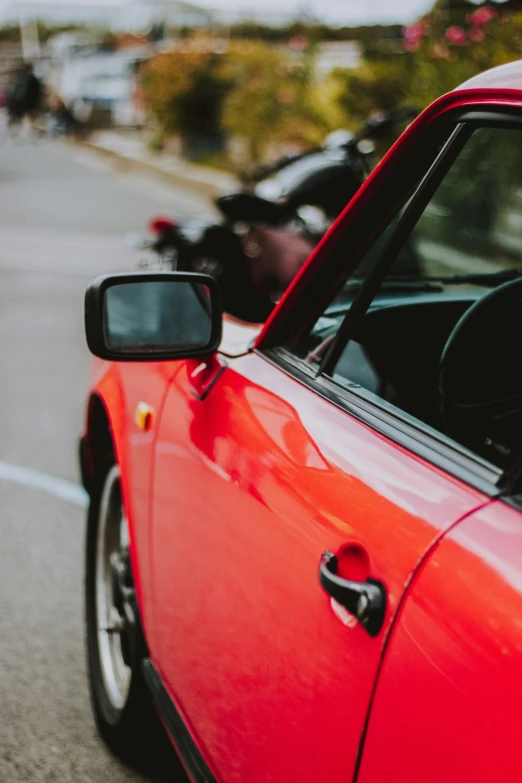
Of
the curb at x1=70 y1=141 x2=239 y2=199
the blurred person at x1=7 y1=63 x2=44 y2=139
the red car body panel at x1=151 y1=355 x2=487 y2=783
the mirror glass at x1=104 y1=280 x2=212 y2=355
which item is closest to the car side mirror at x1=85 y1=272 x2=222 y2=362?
the mirror glass at x1=104 y1=280 x2=212 y2=355

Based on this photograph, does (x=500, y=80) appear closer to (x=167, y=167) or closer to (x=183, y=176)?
(x=183, y=176)

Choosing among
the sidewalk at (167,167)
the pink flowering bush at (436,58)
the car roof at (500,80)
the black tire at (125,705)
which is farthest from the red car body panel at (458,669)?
the sidewalk at (167,167)

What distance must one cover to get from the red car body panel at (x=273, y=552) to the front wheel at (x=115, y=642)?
34 cm

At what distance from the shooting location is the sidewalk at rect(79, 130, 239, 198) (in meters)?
16.1

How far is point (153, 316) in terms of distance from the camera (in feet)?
6.77

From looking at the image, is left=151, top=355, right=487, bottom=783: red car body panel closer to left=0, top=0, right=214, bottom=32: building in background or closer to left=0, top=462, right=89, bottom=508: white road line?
left=0, top=462, right=89, bottom=508: white road line

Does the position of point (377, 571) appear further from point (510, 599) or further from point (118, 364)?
point (118, 364)

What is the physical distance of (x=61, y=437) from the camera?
5039 millimetres

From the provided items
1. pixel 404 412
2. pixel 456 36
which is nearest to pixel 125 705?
pixel 404 412

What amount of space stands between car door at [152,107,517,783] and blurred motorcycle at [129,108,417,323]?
3431mm

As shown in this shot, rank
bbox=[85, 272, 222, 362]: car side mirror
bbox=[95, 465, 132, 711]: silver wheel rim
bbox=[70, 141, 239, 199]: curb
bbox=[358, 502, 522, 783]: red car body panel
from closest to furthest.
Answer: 1. bbox=[358, 502, 522, 783]: red car body panel
2. bbox=[85, 272, 222, 362]: car side mirror
3. bbox=[95, 465, 132, 711]: silver wheel rim
4. bbox=[70, 141, 239, 199]: curb

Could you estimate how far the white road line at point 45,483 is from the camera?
427 centimetres

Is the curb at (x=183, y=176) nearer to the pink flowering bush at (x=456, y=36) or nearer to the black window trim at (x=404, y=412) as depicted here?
the pink flowering bush at (x=456, y=36)

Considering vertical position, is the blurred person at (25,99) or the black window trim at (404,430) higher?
the black window trim at (404,430)
